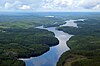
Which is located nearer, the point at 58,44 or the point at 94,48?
the point at 94,48

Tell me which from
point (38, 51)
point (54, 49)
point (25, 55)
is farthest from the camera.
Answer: point (54, 49)

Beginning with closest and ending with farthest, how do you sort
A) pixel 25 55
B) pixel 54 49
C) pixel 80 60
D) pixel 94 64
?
pixel 94 64, pixel 80 60, pixel 25 55, pixel 54 49

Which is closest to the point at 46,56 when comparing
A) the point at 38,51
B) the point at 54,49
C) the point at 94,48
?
the point at 38,51

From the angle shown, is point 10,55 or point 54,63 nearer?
point 54,63

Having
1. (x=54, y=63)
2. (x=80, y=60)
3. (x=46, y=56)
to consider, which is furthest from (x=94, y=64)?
(x=46, y=56)

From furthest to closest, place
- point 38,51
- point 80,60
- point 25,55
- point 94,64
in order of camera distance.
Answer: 1. point 38,51
2. point 25,55
3. point 80,60
4. point 94,64

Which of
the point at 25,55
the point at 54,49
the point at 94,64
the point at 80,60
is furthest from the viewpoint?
the point at 54,49

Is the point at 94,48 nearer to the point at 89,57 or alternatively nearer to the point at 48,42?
the point at 89,57

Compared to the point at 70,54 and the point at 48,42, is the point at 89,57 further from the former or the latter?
the point at 48,42
